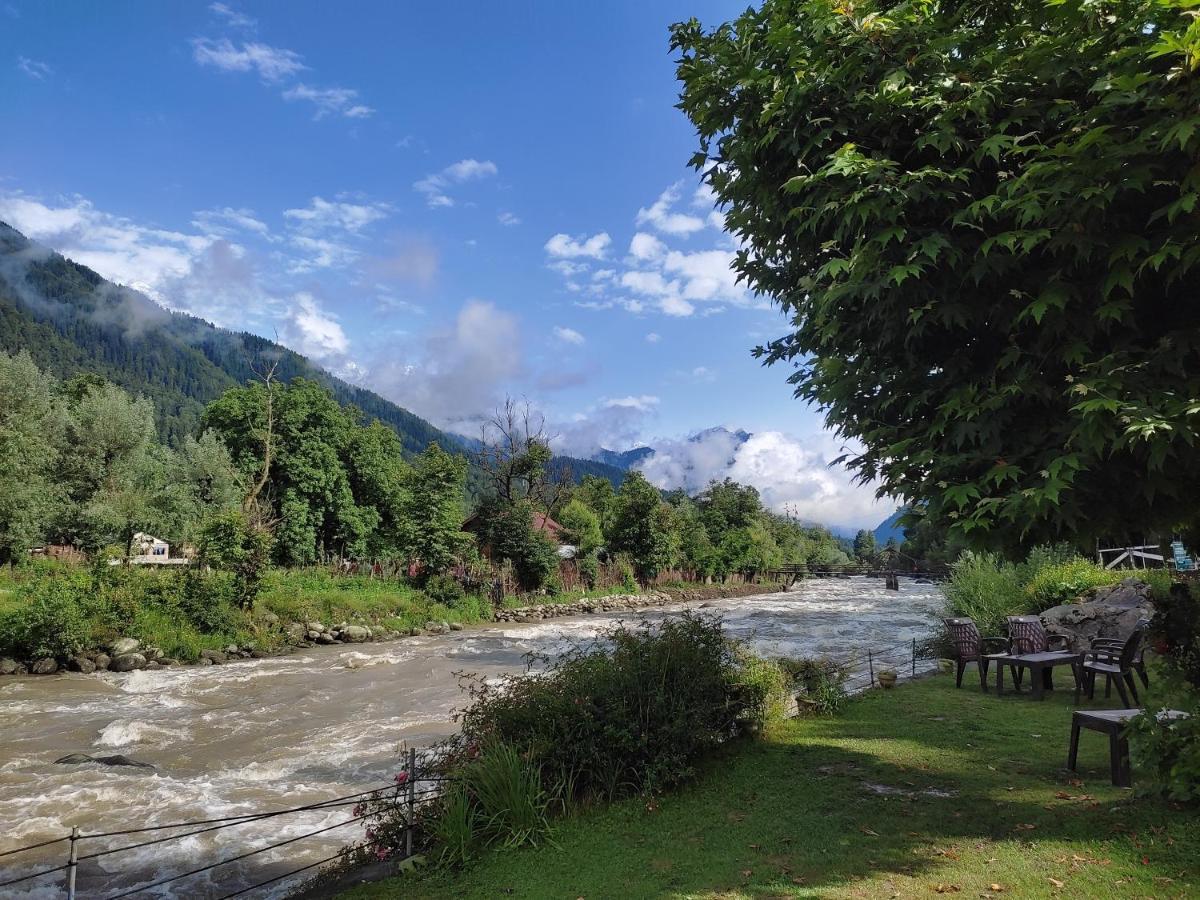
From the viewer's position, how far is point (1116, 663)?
844 centimetres

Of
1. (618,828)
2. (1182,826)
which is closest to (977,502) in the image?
(1182,826)

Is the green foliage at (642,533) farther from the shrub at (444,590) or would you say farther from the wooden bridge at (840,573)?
the wooden bridge at (840,573)

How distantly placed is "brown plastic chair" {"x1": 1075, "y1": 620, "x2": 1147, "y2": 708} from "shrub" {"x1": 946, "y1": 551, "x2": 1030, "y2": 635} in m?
4.47

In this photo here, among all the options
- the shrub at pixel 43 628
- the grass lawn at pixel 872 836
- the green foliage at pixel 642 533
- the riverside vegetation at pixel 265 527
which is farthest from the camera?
the green foliage at pixel 642 533

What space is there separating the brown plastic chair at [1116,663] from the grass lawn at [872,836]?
101 cm

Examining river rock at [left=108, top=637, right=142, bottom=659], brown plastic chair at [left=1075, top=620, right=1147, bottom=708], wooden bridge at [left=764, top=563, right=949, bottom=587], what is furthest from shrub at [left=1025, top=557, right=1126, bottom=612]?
wooden bridge at [left=764, top=563, right=949, bottom=587]

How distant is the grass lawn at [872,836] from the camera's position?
4273 mm

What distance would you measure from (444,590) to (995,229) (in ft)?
92.1

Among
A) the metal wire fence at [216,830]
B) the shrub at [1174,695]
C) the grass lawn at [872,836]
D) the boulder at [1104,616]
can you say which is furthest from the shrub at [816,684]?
the shrub at [1174,695]

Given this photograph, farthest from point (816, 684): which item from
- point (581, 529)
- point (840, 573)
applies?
point (840, 573)

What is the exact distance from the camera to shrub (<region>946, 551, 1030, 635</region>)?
14539 millimetres

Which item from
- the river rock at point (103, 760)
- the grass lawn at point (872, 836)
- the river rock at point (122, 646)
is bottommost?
the river rock at point (103, 760)

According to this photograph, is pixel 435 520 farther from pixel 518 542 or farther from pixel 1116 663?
pixel 1116 663

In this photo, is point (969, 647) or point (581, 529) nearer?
point (969, 647)
